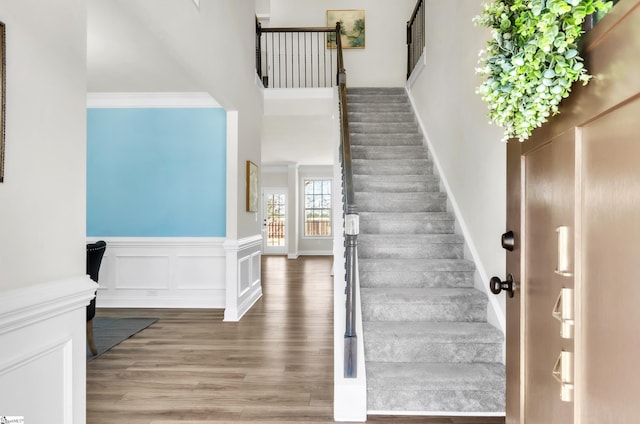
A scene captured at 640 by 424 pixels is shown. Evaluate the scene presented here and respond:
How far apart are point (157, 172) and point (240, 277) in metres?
1.77

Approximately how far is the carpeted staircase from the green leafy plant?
1.76 m

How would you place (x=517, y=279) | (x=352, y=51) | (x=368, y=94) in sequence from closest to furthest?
(x=517, y=279) → (x=368, y=94) → (x=352, y=51)

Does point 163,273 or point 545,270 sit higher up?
point 545,270

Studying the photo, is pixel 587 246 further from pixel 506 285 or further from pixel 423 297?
pixel 423 297

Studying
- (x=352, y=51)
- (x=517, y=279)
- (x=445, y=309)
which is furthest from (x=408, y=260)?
(x=352, y=51)

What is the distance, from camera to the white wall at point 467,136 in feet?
8.73

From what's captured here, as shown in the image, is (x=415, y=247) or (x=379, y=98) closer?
(x=415, y=247)

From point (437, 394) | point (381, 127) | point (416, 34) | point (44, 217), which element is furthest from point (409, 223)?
point (416, 34)

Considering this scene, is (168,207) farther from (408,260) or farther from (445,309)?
(445,309)

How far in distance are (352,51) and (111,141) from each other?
4345mm

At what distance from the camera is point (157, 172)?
511 cm

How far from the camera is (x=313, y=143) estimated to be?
8906 mm

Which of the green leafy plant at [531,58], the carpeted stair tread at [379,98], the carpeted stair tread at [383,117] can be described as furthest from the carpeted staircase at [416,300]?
the green leafy plant at [531,58]

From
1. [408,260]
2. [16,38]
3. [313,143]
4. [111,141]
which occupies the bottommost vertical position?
[408,260]
